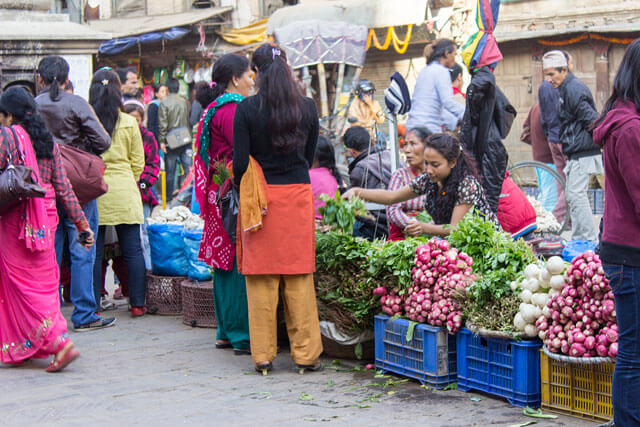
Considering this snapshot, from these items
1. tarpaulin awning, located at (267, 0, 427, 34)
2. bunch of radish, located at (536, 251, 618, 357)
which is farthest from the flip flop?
tarpaulin awning, located at (267, 0, 427, 34)

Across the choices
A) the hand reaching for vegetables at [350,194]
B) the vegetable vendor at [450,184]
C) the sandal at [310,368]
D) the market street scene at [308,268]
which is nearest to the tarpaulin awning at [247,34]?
the market street scene at [308,268]

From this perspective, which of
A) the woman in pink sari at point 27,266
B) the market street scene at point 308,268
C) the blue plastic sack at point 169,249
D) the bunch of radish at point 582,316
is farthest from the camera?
the blue plastic sack at point 169,249

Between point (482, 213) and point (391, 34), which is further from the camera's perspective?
point (391, 34)

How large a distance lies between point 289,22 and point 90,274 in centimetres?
1193

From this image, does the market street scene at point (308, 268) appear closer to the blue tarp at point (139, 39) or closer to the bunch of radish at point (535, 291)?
the bunch of radish at point (535, 291)

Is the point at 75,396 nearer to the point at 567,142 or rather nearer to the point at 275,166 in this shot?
the point at 275,166

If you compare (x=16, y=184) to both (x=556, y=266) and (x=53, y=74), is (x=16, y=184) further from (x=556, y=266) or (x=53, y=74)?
(x=556, y=266)

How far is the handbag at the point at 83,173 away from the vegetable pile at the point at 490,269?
9.59 ft

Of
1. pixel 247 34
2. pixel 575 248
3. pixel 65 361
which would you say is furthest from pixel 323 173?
pixel 247 34

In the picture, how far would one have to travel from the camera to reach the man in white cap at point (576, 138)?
29.5ft

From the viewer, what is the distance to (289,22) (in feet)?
58.2

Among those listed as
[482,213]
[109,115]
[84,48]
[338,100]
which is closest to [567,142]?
[482,213]

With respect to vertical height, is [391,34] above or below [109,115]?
above

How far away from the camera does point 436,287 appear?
4.82 meters
